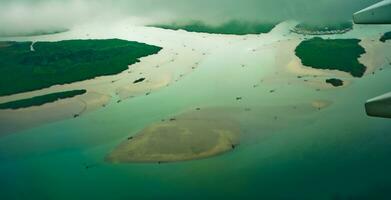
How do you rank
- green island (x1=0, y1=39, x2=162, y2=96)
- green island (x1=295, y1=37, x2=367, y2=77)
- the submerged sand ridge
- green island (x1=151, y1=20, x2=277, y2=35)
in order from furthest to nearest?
green island (x1=151, y1=20, x2=277, y2=35)
green island (x1=0, y1=39, x2=162, y2=96)
green island (x1=295, y1=37, x2=367, y2=77)
the submerged sand ridge

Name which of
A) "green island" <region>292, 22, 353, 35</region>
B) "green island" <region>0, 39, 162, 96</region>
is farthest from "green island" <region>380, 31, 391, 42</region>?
"green island" <region>0, 39, 162, 96</region>

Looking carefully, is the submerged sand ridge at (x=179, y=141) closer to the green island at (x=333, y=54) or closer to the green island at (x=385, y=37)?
the green island at (x=333, y=54)

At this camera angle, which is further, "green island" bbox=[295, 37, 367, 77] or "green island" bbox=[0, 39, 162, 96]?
"green island" bbox=[0, 39, 162, 96]

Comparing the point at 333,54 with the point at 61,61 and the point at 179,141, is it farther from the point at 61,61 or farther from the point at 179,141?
the point at 61,61

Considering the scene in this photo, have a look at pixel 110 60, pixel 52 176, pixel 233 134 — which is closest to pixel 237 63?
pixel 110 60

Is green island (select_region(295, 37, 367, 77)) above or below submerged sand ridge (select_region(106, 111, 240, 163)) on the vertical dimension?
above

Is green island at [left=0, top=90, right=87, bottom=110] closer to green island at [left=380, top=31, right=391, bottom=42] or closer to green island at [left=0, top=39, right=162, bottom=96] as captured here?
green island at [left=0, top=39, right=162, bottom=96]

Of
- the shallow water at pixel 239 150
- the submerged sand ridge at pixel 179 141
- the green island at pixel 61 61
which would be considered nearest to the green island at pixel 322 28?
the green island at pixel 61 61
